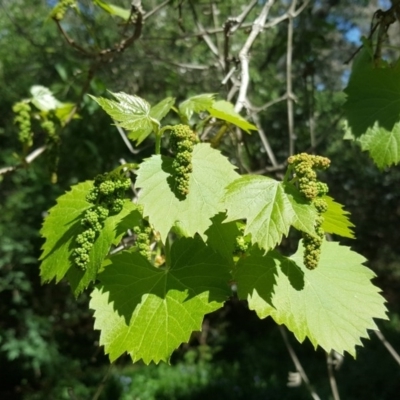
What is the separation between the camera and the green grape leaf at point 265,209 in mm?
874

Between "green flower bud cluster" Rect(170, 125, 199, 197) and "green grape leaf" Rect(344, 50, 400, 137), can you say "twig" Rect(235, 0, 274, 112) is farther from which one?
"green flower bud cluster" Rect(170, 125, 199, 197)

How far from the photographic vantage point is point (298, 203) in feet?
2.90

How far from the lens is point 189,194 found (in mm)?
933

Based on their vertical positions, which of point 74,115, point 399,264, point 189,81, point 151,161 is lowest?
point 399,264

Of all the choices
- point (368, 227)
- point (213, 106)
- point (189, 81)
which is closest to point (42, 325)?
point (189, 81)

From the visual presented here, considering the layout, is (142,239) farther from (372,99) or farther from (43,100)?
(43,100)

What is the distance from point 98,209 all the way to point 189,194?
0.17m

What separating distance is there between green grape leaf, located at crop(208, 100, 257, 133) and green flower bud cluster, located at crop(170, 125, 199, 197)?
1.07ft

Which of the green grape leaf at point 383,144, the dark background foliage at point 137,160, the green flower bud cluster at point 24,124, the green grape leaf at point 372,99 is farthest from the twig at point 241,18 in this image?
the dark background foliage at point 137,160

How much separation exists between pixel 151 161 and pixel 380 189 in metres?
6.32

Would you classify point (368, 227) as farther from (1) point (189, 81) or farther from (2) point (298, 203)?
(2) point (298, 203)

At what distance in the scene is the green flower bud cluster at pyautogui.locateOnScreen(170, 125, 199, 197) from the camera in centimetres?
91

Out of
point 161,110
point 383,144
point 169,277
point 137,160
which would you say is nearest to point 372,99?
point 383,144

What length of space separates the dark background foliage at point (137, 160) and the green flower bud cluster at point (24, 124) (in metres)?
1.67
